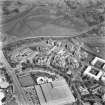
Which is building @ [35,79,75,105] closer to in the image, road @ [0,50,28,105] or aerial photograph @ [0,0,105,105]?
aerial photograph @ [0,0,105,105]

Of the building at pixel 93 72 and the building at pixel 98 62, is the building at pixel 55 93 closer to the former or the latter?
the building at pixel 93 72

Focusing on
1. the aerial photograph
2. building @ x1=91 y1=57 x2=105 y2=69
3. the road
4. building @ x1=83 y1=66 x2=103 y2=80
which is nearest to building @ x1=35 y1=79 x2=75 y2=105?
the aerial photograph

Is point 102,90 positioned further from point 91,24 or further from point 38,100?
point 91,24

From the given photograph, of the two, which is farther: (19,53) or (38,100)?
(19,53)

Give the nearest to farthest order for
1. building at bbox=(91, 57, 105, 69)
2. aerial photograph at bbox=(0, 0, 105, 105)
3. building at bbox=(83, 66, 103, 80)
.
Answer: aerial photograph at bbox=(0, 0, 105, 105) → building at bbox=(83, 66, 103, 80) → building at bbox=(91, 57, 105, 69)

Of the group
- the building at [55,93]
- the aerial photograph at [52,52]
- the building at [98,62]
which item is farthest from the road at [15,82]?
the building at [98,62]

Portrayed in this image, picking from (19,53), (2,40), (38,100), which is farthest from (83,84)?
(2,40)
